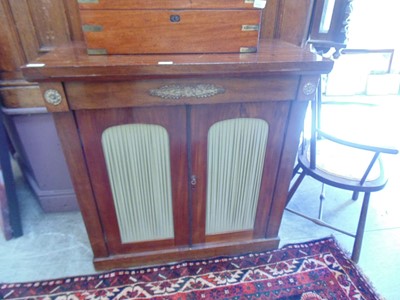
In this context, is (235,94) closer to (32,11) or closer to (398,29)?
(32,11)

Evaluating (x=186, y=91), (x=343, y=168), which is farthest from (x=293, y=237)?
(x=186, y=91)

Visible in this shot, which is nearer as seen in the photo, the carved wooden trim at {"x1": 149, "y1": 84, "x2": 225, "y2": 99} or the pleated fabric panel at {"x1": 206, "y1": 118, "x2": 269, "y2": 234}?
the carved wooden trim at {"x1": 149, "y1": 84, "x2": 225, "y2": 99}

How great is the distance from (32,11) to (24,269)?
133 centimetres

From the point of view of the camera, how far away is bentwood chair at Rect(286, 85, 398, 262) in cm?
135

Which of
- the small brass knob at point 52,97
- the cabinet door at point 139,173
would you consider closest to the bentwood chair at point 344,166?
the cabinet door at point 139,173

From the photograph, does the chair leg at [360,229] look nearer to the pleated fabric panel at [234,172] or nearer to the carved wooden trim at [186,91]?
the pleated fabric panel at [234,172]

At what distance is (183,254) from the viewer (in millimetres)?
1483

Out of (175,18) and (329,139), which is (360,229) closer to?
(329,139)

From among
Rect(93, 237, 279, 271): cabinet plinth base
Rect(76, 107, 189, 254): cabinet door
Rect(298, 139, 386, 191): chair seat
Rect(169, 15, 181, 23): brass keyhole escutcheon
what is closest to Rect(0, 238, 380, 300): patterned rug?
Rect(93, 237, 279, 271): cabinet plinth base

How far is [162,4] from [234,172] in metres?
0.76

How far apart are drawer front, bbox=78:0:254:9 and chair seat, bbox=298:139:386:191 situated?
906mm

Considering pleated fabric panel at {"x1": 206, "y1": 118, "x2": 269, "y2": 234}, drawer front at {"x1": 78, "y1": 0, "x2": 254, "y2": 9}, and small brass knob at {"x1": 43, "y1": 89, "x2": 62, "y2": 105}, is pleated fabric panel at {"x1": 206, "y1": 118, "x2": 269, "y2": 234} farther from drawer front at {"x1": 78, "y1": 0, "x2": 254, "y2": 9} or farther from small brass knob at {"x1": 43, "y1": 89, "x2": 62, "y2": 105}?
small brass knob at {"x1": 43, "y1": 89, "x2": 62, "y2": 105}

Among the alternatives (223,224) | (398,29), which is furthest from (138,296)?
(398,29)

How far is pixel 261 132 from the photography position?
3.99 feet
